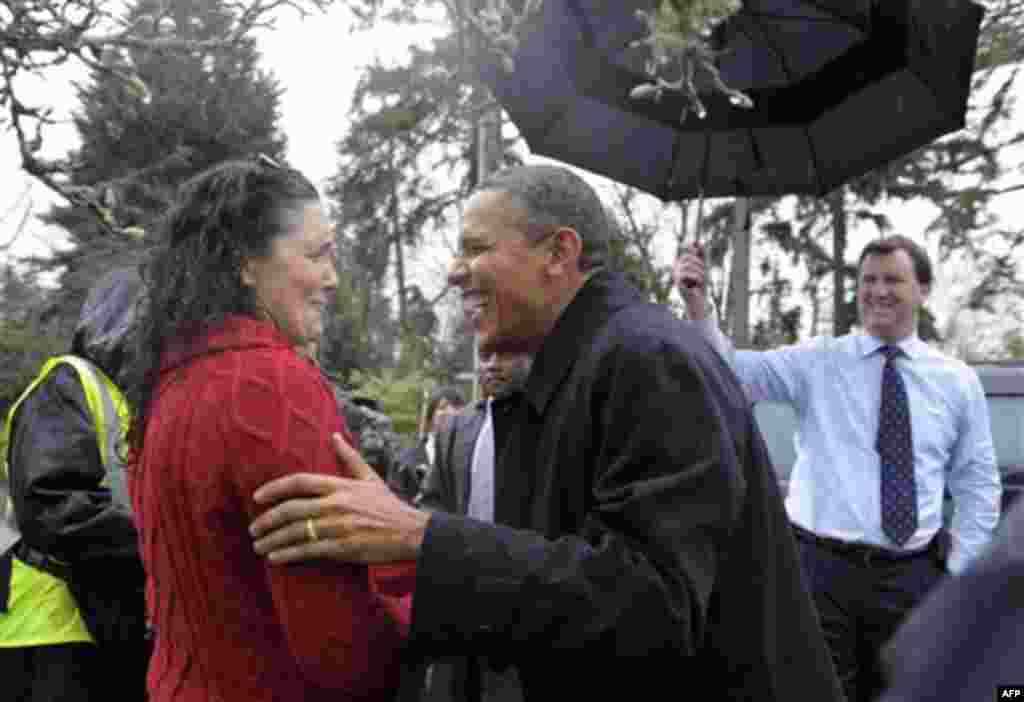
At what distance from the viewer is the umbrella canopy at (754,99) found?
4.16 m

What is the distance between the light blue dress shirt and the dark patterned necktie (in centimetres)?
2

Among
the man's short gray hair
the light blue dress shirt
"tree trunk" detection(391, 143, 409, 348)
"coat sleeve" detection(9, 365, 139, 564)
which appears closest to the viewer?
the man's short gray hair

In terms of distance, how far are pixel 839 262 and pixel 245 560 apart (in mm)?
22982

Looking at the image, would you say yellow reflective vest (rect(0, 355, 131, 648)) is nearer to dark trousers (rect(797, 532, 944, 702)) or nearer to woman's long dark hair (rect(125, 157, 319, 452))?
woman's long dark hair (rect(125, 157, 319, 452))

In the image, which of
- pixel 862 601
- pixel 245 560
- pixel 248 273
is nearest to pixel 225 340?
pixel 248 273

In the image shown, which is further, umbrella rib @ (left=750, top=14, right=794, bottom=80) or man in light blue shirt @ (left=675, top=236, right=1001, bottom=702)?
umbrella rib @ (left=750, top=14, right=794, bottom=80)

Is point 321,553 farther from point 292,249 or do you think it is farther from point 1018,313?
point 1018,313

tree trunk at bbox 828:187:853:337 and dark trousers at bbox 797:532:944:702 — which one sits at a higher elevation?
tree trunk at bbox 828:187:853:337

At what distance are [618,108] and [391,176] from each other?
2308cm

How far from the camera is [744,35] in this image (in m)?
4.21

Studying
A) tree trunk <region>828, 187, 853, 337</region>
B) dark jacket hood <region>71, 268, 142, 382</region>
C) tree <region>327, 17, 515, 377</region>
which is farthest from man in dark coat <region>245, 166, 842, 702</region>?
tree trunk <region>828, 187, 853, 337</region>

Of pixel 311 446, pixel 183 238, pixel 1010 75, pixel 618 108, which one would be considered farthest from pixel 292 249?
pixel 1010 75

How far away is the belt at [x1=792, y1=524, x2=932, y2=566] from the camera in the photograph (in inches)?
155

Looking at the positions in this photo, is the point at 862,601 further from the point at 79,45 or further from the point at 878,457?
the point at 79,45
